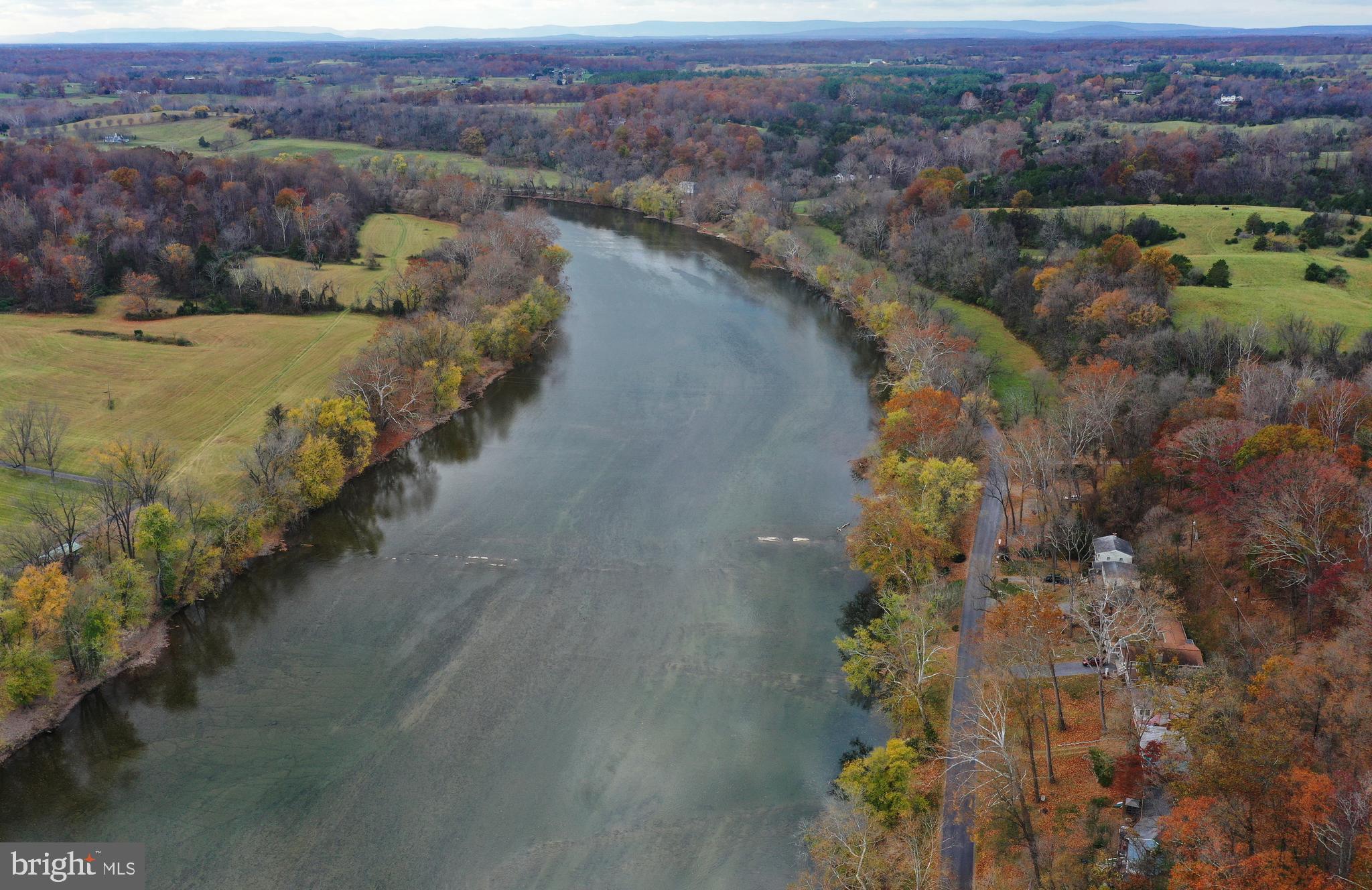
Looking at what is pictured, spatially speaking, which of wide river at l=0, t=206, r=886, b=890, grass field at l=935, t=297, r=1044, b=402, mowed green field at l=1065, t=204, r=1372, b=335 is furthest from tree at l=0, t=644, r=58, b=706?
mowed green field at l=1065, t=204, r=1372, b=335

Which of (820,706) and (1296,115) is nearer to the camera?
(820,706)

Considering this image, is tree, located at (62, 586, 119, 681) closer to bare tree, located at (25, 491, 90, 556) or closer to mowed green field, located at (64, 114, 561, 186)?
bare tree, located at (25, 491, 90, 556)

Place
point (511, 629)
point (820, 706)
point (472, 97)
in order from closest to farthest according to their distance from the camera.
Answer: point (820, 706), point (511, 629), point (472, 97)

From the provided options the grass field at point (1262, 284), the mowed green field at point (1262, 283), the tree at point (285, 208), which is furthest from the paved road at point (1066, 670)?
the tree at point (285, 208)

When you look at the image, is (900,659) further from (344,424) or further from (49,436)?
(49,436)

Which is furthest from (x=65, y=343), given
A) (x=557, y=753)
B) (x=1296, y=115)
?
(x=1296, y=115)

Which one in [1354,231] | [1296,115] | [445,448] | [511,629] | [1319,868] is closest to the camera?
[1319,868]

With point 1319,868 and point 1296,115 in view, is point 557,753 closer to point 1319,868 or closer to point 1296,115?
point 1319,868
